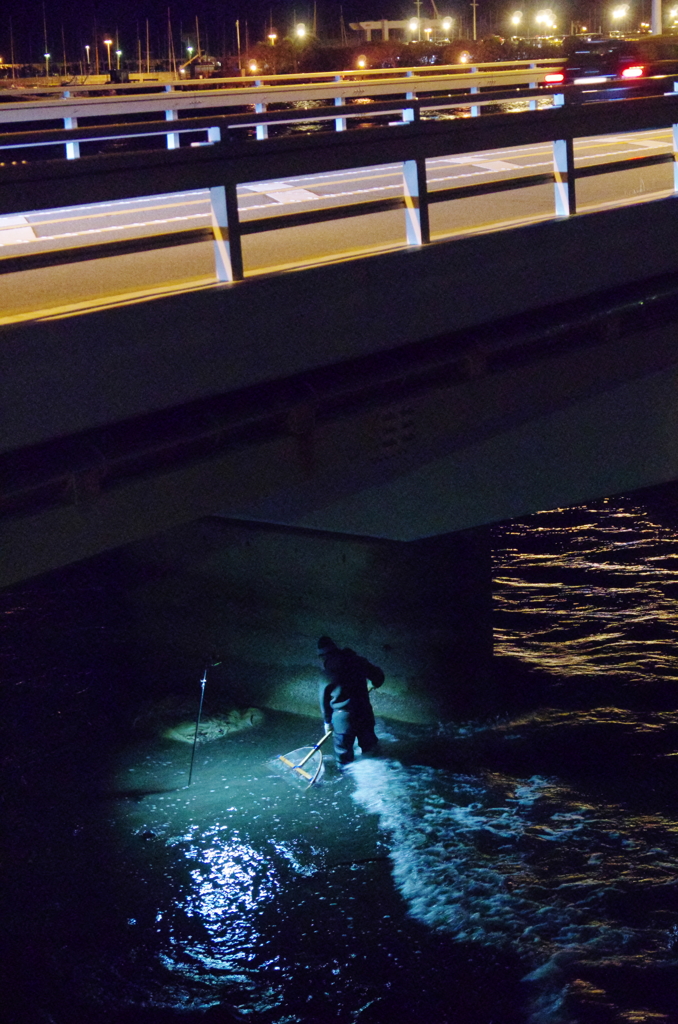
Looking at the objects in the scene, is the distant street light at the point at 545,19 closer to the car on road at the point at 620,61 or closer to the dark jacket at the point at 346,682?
the car on road at the point at 620,61

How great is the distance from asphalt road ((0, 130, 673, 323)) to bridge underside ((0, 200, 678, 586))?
34 cm

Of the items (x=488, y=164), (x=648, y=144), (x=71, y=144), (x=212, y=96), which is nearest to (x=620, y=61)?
(x=648, y=144)

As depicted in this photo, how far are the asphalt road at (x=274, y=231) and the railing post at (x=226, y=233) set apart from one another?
15cm

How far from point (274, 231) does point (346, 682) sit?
3.69 m

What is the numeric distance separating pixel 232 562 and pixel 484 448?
3126 millimetres

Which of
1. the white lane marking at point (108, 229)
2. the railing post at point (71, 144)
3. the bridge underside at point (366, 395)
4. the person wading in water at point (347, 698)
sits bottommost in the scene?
the person wading in water at point (347, 698)

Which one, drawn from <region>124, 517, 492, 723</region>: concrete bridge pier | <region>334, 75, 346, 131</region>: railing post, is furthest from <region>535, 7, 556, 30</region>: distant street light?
<region>124, 517, 492, 723</region>: concrete bridge pier

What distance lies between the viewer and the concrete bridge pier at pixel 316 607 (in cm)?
1058

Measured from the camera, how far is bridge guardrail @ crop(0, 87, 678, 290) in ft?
18.4

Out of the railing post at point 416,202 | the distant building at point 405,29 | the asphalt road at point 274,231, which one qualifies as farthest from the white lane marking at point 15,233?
the distant building at point 405,29

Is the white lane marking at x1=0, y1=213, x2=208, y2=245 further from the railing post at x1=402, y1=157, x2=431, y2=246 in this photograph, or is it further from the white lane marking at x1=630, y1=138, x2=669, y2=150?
the white lane marking at x1=630, y1=138, x2=669, y2=150

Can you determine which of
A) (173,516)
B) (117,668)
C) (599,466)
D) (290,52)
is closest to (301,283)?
(173,516)

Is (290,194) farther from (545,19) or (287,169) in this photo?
(545,19)

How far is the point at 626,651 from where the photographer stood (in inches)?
492
